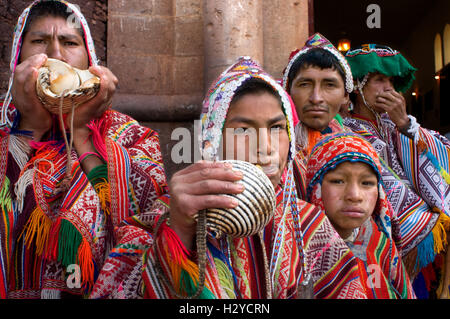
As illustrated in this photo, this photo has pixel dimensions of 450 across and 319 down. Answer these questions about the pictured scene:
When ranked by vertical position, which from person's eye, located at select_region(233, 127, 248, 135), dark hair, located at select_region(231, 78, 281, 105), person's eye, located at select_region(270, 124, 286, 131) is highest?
dark hair, located at select_region(231, 78, 281, 105)

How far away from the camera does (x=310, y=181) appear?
2.35 metres

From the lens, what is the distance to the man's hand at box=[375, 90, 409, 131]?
2.98 m

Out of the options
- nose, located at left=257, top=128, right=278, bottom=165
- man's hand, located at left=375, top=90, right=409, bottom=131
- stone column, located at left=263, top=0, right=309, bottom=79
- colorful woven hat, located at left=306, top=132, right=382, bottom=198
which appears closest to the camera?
nose, located at left=257, top=128, right=278, bottom=165

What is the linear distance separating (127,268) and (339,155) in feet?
3.47

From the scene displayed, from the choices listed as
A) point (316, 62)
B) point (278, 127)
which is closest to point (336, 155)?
point (278, 127)

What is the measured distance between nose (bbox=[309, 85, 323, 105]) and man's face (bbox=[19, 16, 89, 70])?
1213mm

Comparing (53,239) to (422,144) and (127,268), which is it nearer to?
(127,268)

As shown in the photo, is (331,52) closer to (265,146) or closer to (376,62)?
(376,62)

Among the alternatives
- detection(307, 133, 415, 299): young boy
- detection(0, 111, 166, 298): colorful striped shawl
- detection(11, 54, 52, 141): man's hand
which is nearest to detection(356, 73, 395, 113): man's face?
detection(307, 133, 415, 299): young boy

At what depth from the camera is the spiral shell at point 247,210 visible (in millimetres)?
1386

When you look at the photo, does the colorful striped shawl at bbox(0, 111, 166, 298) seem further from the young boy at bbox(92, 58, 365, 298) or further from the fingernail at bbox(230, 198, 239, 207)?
the fingernail at bbox(230, 198, 239, 207)

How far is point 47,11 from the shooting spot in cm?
236

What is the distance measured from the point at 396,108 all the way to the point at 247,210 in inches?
75.5
